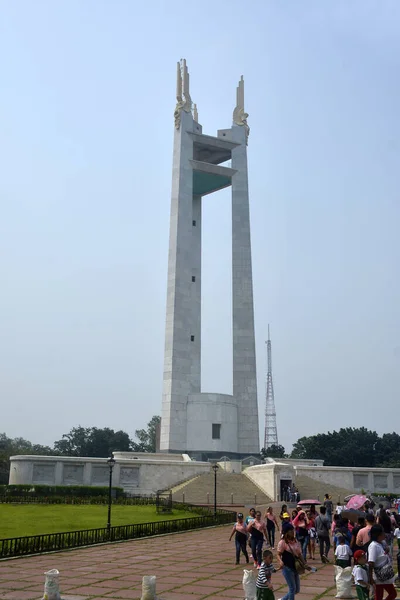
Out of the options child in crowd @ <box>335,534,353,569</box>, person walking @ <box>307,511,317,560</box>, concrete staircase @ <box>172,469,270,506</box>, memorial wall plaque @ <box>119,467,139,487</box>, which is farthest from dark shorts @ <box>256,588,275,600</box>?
memorial wall plaque @ <box>119,467,139,487</box>

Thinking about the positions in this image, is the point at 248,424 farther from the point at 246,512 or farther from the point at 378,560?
the point at 378,560

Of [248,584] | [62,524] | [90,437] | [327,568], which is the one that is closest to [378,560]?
[248,584]

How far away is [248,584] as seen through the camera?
36.7 feet

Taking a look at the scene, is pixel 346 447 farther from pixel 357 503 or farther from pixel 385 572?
pixel 385 572

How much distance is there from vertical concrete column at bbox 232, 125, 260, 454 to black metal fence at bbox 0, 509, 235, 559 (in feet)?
90.4

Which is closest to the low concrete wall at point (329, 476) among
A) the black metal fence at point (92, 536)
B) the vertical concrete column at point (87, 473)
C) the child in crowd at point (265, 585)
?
the vertical concrete column at point (87, 473)

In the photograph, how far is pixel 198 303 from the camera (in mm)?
59344

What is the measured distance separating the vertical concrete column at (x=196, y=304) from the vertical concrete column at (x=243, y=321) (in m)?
3.45

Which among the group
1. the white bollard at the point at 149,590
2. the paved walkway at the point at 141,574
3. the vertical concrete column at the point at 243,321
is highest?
the vertical concrete column at the point at 243,321

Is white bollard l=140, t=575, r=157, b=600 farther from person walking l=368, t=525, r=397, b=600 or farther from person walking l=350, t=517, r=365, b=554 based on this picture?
person walking l=350, t=517, r=365, b=554

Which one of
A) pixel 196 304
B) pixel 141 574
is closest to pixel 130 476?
pixel 196 304

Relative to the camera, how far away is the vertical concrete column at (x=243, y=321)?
55662 millimetres

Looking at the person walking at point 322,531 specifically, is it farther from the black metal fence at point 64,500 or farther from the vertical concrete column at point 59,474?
the vertical concrete column at point 59,474

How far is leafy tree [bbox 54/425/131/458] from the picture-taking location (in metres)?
92.6
